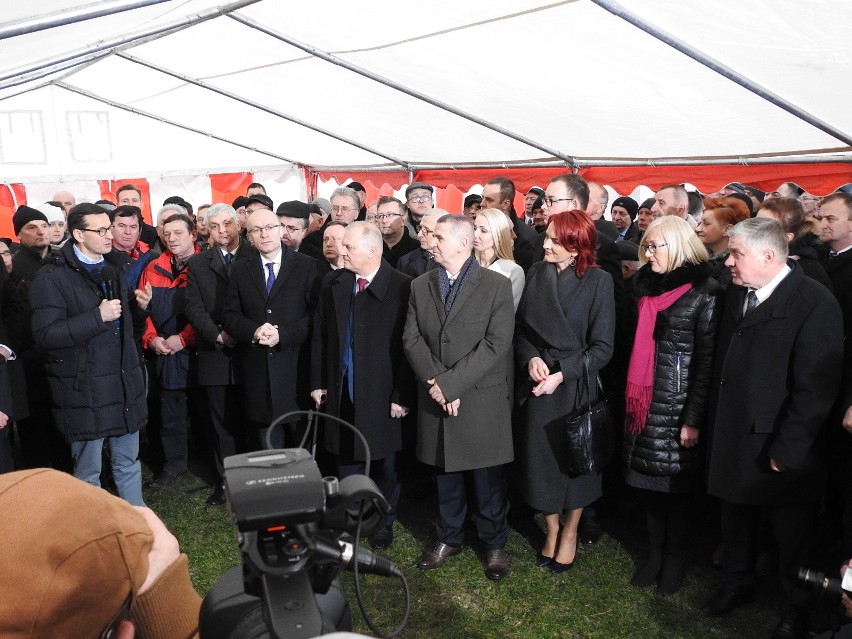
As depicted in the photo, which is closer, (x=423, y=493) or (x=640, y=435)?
(x=640, y=435)

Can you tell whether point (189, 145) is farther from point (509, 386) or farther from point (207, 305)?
point (509, 386)

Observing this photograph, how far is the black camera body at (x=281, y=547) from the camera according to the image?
1.07m

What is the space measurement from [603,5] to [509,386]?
8.17 ft

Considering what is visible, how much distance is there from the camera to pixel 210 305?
17.0 feet

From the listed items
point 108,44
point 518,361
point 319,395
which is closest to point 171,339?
point 319,395

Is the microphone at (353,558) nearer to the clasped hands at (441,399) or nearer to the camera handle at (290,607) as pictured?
the camera handle at (290,607)

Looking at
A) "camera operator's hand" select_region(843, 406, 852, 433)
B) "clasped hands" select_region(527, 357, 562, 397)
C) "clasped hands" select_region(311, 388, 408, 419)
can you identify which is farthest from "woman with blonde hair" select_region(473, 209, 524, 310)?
"camera operator's hand" select_region(843, 406, 852, 433)

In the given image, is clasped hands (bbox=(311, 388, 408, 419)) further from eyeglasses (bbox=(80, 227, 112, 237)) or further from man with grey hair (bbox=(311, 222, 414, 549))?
eyeglasses (bbox=(80, 227, 112, 237))

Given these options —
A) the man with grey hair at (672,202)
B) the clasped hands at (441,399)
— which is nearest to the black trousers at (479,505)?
the clasped hands at (441,399)

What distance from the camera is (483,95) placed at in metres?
7.15

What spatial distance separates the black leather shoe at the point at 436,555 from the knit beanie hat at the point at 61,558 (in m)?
3.33

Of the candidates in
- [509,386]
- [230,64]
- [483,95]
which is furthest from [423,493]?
[230,64]

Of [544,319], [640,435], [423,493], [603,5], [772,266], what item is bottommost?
[423,493]

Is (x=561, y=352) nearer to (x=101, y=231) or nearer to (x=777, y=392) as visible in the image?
(x=777, y=392)
